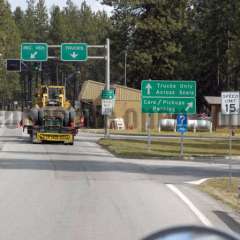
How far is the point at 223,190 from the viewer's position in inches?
675

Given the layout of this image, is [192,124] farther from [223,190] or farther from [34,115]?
[223,190]

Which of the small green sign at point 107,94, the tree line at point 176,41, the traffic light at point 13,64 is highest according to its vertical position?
the tree line at point 176,41

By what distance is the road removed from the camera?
10.3m

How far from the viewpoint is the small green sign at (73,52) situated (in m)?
50.7

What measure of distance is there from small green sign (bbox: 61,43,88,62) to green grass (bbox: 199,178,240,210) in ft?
102

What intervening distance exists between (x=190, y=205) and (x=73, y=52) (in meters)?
38.4

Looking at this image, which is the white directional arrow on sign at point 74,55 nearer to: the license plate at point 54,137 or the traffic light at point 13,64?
the traffic light at point 13,64

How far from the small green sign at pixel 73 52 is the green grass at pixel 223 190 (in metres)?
31.0

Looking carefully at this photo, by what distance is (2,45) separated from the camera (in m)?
120

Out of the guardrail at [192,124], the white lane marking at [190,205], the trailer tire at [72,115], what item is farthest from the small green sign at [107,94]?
the white lane marking at [190,205]

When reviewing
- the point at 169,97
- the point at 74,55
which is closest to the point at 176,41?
the point at 74,55

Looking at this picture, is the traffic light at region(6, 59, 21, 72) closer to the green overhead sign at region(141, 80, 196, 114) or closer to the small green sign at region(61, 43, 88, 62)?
the small green sign at region(61, 43, 88, 62)

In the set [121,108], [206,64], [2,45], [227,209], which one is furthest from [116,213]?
[2,45]


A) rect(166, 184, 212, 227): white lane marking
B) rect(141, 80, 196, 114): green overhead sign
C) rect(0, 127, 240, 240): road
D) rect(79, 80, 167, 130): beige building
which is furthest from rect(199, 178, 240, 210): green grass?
rect(79, 80, 167, 130): beige building
